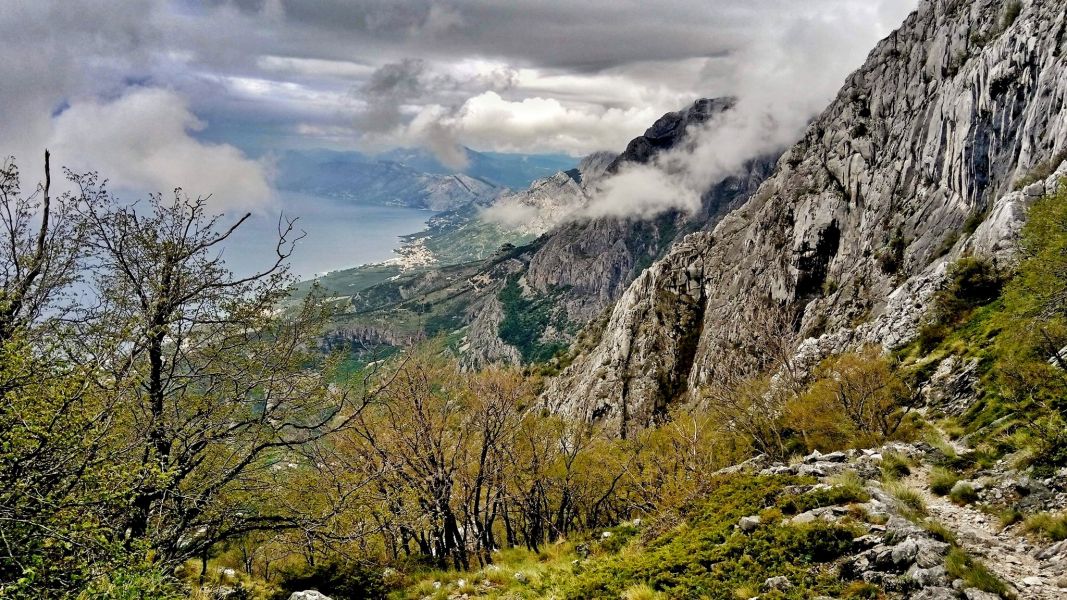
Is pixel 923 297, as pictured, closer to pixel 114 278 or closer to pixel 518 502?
pixel 518 502

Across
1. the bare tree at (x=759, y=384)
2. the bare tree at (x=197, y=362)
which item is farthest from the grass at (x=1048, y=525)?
the bare tree at (x=759, y=384)

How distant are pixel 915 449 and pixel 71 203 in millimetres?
30380

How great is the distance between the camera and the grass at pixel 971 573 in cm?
916

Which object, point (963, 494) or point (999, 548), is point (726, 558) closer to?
point (999, 548)

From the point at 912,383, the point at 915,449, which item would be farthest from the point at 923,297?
the point at 915,449

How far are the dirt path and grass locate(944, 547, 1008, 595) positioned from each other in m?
0.49

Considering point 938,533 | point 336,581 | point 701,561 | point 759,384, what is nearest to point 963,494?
point 938,533

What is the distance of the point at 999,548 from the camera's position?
38.4 feet

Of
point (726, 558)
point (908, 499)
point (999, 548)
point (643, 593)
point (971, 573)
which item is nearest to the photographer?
point (971, 573)

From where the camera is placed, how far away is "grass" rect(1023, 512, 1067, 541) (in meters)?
11.0

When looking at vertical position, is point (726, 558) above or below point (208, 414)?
below

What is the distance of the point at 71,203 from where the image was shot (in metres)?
14.0

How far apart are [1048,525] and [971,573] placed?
3.86 meters

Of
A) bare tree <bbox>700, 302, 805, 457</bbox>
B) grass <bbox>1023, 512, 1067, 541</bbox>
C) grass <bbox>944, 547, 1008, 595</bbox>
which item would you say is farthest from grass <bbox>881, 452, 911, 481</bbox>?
bare tree <bbox>700, 302, 805, 457</bbox>
